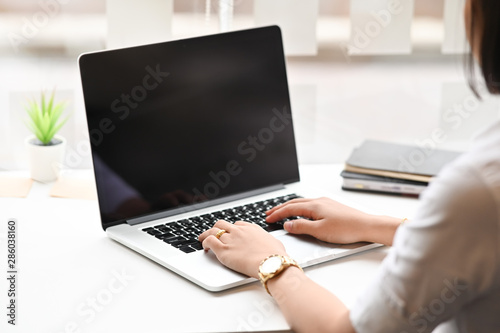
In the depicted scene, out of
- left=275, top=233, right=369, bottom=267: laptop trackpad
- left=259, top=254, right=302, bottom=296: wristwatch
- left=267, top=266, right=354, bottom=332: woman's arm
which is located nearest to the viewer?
left=267, top=266, right=354, bottom=332: woman's arm

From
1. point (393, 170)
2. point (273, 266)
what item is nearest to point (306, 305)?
point (273, 266)

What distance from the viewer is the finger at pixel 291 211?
4.31 ft

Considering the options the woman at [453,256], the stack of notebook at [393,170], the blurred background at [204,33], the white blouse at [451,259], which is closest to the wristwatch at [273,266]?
the woman at [453,256]

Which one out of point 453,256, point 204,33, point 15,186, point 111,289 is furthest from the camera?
point 204,33

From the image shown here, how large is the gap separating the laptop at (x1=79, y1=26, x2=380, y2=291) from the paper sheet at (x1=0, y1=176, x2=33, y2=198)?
1.01 feet

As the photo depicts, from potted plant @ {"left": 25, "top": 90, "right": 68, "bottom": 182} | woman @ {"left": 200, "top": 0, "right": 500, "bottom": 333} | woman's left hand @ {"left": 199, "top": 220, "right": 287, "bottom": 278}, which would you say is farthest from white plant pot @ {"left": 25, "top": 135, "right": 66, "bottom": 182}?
woman @ {"left": 200, "top": 0, "right": 500, "bottom": 333}

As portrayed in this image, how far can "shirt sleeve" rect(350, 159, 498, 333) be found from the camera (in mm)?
776

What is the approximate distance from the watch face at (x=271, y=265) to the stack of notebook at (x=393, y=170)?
516 millimetres

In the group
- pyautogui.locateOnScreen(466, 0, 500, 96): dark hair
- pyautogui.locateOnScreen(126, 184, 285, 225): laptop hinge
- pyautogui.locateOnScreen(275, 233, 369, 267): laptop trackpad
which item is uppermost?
pyautogui.locateOnScreen(466, 0, 500, 96): dark hair

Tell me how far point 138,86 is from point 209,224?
28 centimetres

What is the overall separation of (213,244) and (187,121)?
30 cm

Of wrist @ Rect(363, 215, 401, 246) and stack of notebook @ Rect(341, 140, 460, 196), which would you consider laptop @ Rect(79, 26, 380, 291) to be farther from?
stack of notebook @ Rect(341, 140, 460, 196)

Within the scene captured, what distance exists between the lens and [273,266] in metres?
1.08

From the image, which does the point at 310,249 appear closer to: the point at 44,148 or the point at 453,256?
the point at 453,256
